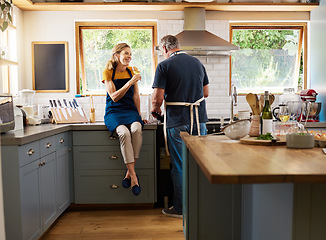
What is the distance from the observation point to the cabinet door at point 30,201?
8.51 feet

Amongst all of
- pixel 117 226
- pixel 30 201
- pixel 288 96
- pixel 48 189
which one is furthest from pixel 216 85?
pixel 30 201

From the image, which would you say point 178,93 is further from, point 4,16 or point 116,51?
point 4,16

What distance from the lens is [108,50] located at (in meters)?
4.74

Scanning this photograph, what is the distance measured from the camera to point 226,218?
220 centimetres

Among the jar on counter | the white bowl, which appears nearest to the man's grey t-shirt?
the white bowl

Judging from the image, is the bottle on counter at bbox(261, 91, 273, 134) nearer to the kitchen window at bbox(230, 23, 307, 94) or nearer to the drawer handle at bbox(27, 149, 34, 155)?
the drawer handle at bbox(27, 149, 34, 155)

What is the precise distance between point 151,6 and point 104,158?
1.88 meters

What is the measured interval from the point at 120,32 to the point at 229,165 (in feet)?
12.3

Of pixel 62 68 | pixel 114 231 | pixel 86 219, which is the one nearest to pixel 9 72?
pixel 62 68

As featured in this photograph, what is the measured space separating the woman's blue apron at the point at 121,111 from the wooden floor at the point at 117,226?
87 cm

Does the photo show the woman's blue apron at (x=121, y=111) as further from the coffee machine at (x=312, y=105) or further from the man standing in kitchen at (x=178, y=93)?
the coffee machine at (x=312, y=105)

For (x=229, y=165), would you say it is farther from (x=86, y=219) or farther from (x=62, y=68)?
(x=62, y=68)

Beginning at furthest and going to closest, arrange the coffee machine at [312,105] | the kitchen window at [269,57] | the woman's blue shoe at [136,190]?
1. the kitchen window at [269,57]
2. the coffee machine at [312,105]
3. the woman's blue shoe at [136,190]

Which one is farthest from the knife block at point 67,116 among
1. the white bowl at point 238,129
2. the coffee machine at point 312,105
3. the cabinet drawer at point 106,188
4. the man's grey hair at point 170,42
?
the coffee machine at point 312,105
